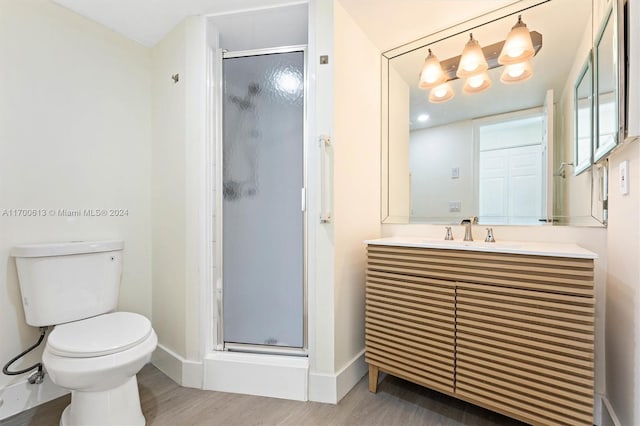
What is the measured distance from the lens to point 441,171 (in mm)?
1965

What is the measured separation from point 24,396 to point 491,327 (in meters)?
2.33

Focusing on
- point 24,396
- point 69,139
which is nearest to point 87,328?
point 24,396

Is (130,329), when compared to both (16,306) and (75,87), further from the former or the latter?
(75,87)

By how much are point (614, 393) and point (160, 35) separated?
10.3ft

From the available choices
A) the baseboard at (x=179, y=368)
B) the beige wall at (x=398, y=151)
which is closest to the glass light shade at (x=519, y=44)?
the beige wall at (x=398, y=151)

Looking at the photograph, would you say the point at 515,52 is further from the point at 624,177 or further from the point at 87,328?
the point at 87,328

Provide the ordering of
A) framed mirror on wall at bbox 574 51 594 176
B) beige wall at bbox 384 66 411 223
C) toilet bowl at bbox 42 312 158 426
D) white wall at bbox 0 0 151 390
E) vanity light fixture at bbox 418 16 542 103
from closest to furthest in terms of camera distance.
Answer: toilet bowl at bbox 42 312 158 426 < framed mirror on wall at bbox 574 51 594 176 < white wall at bbox 0 0 151 390 < vanity light fixture at bbox 418 16 542 103 < beige wall at bbox 384 66 411 223

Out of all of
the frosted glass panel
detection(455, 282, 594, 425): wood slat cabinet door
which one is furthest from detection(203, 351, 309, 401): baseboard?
detection(455, 282, 594, 425): wood slat cabinet door

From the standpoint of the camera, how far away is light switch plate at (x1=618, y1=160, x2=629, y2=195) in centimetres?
114

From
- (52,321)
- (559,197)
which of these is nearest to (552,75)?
(559,197)

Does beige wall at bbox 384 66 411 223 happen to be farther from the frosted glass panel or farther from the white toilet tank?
the white toilet tank

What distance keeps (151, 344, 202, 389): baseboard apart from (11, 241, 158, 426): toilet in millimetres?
347

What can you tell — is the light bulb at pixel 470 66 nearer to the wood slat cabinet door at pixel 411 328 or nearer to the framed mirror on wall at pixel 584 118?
the framed mirror on wall at pixel 584 118

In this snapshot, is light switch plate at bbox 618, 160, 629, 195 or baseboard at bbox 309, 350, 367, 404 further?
baseboard at bbox 309, 350, 367, 404
